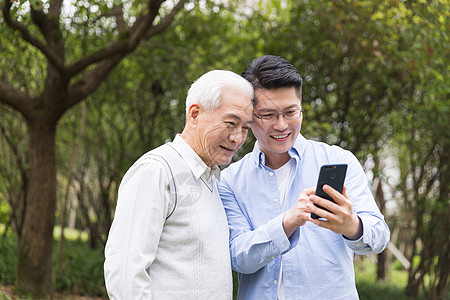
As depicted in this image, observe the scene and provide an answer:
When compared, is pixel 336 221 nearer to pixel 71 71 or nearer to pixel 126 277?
pixel 126 277

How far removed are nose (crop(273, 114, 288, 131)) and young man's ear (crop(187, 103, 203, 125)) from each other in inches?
14.8

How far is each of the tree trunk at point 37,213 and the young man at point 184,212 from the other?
16.1 feet

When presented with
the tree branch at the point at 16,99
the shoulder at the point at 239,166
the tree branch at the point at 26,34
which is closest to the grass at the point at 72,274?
the tree branch at the point at 16,99

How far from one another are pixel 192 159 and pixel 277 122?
1.46 ft

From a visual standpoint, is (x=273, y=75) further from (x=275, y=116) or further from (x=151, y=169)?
(x=151, y=169)

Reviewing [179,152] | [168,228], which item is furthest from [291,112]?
[168,228]

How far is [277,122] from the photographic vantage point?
7.64 ft

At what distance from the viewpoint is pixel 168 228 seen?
196cm

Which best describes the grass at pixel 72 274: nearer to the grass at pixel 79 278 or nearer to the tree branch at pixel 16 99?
the grass at pixel 79 278

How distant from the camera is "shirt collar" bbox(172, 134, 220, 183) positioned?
211cm

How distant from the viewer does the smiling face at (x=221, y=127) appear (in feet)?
6.95

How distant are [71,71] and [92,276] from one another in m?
3.52

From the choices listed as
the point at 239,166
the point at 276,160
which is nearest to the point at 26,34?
the point at 239,166

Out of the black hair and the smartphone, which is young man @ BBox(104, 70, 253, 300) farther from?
the smartphone
